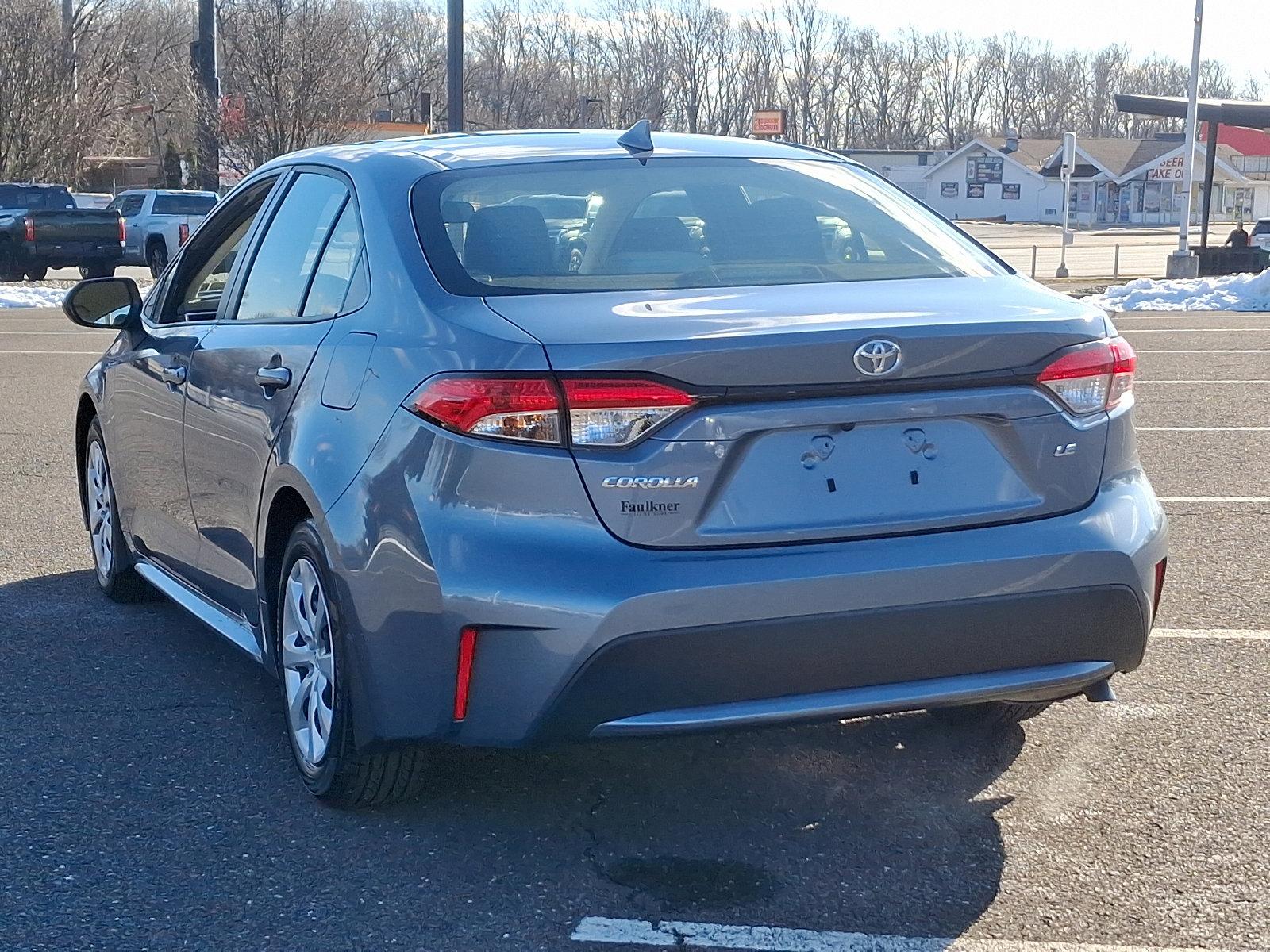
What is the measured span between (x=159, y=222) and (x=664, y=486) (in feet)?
98.2

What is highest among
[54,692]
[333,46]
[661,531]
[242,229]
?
[333,46]

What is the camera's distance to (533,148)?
4500mm

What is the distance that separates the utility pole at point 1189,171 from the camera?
103 feet

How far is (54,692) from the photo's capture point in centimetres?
498

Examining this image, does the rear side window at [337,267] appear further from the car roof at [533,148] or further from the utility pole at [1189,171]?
the utility pole at [1189,171]

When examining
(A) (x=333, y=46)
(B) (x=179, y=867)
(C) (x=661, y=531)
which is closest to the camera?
(C) (x=661, y=531)

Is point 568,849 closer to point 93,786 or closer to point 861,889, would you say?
point 861,889

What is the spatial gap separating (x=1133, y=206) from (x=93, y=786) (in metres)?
98.1

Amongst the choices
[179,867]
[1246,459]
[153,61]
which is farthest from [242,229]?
[153,61]

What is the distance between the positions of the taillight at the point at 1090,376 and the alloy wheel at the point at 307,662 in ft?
5.67

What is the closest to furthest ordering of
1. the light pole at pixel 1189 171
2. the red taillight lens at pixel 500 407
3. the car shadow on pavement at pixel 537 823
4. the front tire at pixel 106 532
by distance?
1. the red taillight lens at pixel 500 407
2. the car shadow on pavement at pixel 537 823
3. the front tire at pixel 106 532
4. the light pole at pixel 1189 171

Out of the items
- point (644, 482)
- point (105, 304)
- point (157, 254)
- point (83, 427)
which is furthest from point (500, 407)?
point (157, 254)

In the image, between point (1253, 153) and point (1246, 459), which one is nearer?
point (1246, 459)

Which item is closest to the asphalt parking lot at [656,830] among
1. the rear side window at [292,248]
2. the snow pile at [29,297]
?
the rear side window at [292,248]
